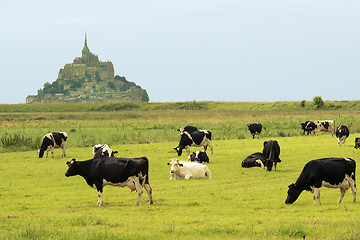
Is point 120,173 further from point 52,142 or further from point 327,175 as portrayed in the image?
point 52,142

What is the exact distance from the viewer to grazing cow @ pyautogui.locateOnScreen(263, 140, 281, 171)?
24391 millimetres

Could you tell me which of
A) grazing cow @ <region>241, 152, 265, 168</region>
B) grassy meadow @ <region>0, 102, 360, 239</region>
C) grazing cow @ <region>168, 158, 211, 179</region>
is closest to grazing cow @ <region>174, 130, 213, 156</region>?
grassy meadow @ <region>0, 102, 360, 239</region>

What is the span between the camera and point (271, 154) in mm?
24547

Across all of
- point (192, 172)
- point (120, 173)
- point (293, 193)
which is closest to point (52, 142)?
point (192, 172)

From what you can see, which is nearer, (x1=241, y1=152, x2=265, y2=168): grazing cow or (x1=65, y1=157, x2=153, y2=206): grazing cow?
(x1=65, y1=157, x2=153, y2=206): grazing cow

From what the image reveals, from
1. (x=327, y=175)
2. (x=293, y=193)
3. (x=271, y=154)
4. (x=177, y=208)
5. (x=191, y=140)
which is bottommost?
(x=177, y=208)

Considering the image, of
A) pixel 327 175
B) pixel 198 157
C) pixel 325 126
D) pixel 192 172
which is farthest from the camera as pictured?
pixel 325 126

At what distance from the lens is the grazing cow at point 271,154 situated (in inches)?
960

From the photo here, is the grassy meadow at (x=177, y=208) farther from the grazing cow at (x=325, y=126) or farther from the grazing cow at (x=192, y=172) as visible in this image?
the grazing cow at (x=325, y=126)

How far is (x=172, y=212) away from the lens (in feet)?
47.9

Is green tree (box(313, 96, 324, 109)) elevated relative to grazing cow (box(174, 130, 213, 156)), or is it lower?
elevated

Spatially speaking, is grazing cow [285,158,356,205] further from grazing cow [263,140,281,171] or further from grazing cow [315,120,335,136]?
grazing cow [315,120,335,136]

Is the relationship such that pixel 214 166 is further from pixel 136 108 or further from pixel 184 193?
pixel 136 108

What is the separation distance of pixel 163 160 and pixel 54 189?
10531mm
